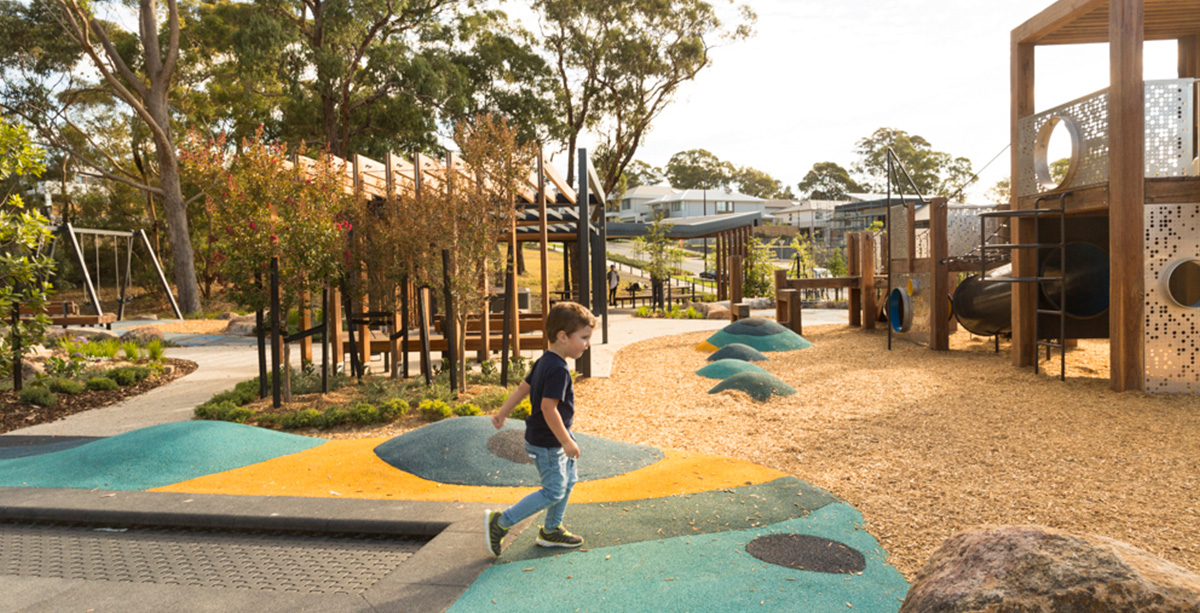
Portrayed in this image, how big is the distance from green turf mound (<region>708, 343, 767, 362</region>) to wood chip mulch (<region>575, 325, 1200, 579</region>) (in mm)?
905

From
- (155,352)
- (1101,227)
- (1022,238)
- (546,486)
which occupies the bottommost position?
(546,486)

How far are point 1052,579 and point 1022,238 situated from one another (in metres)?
9.05

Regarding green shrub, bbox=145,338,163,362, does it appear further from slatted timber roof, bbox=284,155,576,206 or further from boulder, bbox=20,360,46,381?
slatted timber roof, bbox=284,155,576,206

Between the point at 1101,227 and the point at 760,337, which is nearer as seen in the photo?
the point at 1101,227

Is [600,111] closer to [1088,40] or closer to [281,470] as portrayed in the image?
[1088,40]

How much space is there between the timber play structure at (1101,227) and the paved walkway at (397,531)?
5.49 m

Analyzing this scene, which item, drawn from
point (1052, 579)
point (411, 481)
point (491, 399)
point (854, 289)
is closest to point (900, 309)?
point (854, 289)

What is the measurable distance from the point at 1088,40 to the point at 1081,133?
2353 mm

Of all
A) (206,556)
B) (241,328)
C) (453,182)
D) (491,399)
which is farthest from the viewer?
(241,328)

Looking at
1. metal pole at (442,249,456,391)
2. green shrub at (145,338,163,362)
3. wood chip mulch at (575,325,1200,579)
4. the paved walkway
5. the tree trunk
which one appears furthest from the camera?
the tree trunk

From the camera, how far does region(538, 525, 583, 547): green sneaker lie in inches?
141

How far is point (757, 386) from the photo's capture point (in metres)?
8.05

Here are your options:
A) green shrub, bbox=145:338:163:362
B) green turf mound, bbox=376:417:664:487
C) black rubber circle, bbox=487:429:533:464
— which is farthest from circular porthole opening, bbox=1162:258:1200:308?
green shrub, bbox=145:338:163:362

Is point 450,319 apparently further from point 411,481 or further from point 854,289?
point 854,289
